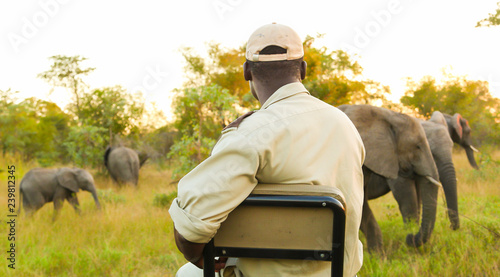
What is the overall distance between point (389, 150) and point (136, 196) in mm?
7753

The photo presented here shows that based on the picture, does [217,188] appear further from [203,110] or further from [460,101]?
[460,101]

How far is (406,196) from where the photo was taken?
6469 mm

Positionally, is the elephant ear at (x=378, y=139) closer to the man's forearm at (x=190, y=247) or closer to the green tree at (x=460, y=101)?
the man's forearm at (x=190, y=247)

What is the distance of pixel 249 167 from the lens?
1653mm

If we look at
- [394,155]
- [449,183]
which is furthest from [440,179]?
[394,155]

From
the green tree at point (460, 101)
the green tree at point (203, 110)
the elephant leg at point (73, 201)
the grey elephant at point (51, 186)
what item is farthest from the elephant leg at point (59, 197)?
the green tree at point (460, 101)

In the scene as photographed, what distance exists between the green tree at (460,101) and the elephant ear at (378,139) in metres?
12.4

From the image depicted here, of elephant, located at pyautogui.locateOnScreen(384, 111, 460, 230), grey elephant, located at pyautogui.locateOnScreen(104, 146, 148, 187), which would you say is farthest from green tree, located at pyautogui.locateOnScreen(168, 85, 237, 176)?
grey elephant, located at pyautogui.locateOnScreen(104, 146, 148, 187)

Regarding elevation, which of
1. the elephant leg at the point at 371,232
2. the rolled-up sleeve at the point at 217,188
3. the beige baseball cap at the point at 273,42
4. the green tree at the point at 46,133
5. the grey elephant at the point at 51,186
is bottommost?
the green tree at the point at 46,133

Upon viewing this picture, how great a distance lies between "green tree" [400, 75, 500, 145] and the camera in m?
18.0

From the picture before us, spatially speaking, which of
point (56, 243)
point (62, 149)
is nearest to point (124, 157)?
point (62, 149)

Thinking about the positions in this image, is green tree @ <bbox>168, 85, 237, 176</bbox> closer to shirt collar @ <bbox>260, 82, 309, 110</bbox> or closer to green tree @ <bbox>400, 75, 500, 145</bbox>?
shirt collar @ <bbox>260, 82, 309, 110</bbox>

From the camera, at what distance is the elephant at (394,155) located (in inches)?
225

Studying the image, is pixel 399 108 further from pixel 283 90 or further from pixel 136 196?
pixel 283 90
